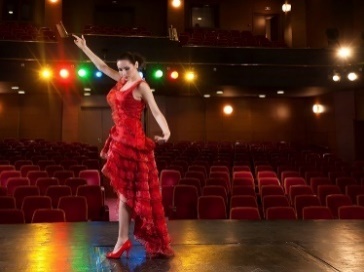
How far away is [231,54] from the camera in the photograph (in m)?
11.0

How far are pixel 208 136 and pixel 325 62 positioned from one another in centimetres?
478

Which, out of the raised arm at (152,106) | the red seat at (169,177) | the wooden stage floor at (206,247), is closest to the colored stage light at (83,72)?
the red seat at (169,177)

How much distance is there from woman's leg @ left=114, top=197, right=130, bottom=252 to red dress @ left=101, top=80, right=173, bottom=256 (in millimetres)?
29

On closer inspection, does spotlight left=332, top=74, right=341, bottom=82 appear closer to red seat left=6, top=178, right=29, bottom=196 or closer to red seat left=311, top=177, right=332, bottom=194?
red seat left=311, top=177, right=332, bottom=194

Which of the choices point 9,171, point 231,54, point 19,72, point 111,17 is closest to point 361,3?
point 231,54

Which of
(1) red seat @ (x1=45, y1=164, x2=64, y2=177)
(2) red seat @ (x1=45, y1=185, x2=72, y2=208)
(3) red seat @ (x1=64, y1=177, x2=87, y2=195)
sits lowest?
(2) red seat @ (x1=45, y1=185, x2=72, y2=208)

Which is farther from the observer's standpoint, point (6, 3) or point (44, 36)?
point (6, 3)

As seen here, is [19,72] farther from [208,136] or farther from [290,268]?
[290,268]

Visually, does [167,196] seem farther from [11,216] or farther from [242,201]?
[11,216]

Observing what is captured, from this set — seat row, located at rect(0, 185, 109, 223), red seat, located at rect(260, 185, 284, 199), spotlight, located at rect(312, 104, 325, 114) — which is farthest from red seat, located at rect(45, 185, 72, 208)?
spotlight, located at rect(312, 104, 325, 114)

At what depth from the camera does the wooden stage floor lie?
2217mm

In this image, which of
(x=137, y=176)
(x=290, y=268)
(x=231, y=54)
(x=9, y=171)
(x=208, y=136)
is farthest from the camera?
(x=208, y=136)

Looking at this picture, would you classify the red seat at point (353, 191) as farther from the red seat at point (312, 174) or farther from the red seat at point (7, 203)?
the red seat at point (7, 203)

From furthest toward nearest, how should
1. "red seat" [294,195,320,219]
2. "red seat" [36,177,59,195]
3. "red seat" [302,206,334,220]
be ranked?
"red seat" [36,177,59,195]
"red seat" [294,195,320,219]
"red seat" [302,206,334,220]
